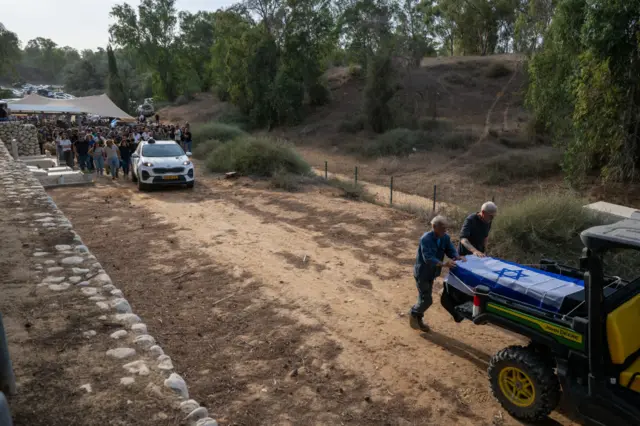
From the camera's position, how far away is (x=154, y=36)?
184ft

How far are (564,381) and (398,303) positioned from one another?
3064 mm

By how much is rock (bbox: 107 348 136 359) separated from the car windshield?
42.3 feet

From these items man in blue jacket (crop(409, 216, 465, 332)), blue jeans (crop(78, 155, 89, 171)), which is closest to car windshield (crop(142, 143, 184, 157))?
blue jeans (crop(78, 155, 89, 171))

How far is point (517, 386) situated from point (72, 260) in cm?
507

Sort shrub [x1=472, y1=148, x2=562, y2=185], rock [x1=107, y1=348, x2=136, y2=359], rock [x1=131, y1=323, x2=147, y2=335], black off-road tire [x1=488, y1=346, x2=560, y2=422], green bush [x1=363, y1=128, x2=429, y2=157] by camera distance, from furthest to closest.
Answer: green bush [x1=363, y1=128, x2=429, y2=157], shrub [x1=472, y1=148, x2=562, y2=185], rock [x1=131, y1=323, x2=147, y2=335], black off-road tire [x1=488, y1=346, x2=560, y2=422], rock [x1=107, y1=348, x2=136, y2=359]

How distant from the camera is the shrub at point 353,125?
3183 centimetres

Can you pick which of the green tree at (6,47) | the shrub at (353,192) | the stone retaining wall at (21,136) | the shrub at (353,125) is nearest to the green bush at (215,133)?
the shrub at (353,125)

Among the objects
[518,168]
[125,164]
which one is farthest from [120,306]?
[518,168]

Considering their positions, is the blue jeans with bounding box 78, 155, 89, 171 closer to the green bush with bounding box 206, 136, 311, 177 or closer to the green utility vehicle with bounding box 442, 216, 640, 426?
the green bush with bounding box 206, 136, 311, 177

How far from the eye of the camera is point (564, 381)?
4.02 m

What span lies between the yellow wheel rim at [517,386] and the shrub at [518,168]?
15076mm

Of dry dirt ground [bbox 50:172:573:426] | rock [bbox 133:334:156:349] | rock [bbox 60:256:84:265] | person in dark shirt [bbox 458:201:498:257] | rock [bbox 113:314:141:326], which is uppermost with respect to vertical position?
person in dark shirt [bbox 458:201:498:257]

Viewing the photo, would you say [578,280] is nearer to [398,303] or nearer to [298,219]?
[398,303]

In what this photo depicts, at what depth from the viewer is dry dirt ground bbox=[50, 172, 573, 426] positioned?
4.67 meters
